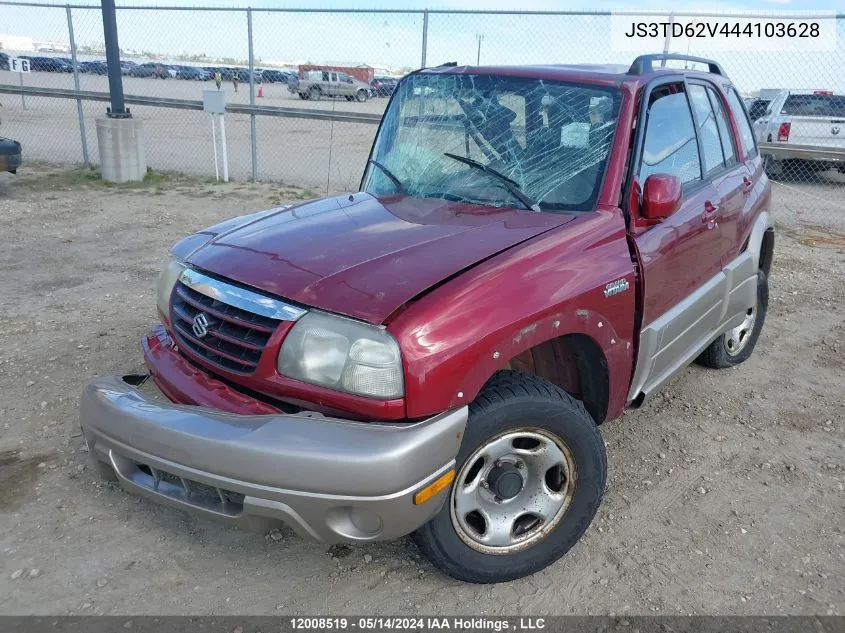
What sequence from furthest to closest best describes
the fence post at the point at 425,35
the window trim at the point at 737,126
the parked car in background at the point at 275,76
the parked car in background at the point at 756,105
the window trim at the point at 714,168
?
the parked car in background at the point at 756,105 → the parked car in background at the point at 275,76 → the fence post at the point at 425,35 → the window trim at the point at 737,126 → the window trim at the point at 714,168

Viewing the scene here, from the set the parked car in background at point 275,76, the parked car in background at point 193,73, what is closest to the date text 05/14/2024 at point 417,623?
the parked car in background at point 275,76

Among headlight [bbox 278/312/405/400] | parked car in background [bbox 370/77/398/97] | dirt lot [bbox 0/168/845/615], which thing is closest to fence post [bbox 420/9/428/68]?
parked car in background [bbox 370/77/398/97]

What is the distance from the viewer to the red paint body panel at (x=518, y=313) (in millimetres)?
2299

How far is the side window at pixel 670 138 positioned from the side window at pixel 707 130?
12 cm

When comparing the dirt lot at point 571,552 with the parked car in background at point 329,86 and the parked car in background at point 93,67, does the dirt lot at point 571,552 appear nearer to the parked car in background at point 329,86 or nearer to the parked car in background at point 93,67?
Result: the parked car in background at point 329,86

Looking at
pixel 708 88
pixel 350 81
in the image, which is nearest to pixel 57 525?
pixel 708 88

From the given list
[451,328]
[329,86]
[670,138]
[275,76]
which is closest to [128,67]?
[275,76]

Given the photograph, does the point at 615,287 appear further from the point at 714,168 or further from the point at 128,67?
the point at 128,67

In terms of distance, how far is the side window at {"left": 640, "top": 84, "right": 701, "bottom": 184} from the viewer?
3.37m

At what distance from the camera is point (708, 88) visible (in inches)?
166

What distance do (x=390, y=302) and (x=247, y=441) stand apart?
0.65 m

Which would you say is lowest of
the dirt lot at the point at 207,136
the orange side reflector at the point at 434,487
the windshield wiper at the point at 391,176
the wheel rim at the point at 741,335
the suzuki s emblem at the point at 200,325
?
the dirt lot at the point at 207,136

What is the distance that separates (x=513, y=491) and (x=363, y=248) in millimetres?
1107

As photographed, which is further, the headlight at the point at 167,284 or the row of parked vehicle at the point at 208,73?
the row of parked vehicle at the point at 208,73
